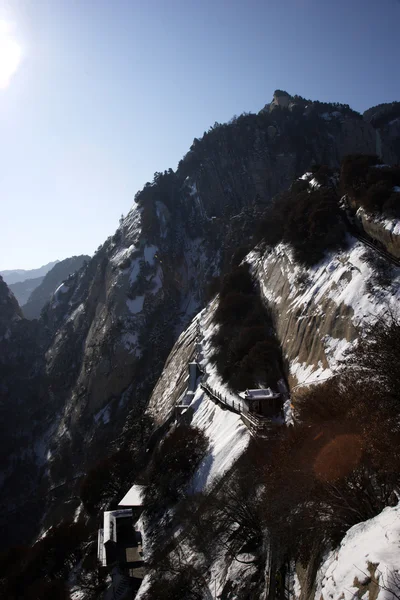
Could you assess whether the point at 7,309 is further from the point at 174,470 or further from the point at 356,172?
the point at 356,172

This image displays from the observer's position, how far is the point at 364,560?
9211 mm

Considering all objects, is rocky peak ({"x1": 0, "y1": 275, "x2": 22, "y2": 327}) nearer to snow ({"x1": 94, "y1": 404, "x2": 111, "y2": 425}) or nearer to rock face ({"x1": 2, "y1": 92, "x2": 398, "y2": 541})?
rock face ({"x1": 2, "y1": 92, "x2": 398, "y2": 541})

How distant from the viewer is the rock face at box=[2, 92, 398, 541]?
79.2 metres

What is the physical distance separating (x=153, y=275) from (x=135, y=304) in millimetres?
9037

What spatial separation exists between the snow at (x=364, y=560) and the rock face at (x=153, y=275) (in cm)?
6128

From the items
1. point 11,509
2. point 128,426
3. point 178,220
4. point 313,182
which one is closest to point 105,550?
point 128,426

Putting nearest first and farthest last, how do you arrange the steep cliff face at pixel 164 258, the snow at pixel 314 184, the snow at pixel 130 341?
the snow at pixel 314 184
the steep cliff face at pixel 164 258
the snow at pixel 130 341

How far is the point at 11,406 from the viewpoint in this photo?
100 metres

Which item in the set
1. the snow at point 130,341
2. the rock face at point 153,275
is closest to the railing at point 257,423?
the rock face at point 153,275

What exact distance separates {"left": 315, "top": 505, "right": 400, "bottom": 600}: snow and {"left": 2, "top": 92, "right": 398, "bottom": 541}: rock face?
61283 millimetres

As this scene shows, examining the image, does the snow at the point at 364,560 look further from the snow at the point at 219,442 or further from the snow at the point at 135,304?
the snow at the point at 135,304

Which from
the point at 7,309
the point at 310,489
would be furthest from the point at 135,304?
the point at 310,489

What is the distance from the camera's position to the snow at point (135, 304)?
297 ft

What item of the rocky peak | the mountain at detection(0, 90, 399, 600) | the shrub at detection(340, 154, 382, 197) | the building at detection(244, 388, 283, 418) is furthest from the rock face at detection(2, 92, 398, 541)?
the building at detection(244, 388, 283, 418)
